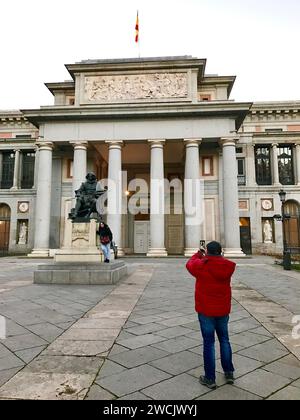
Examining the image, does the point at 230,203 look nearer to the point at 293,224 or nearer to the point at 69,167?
the point at 293,224

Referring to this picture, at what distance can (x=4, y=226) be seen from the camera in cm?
3150

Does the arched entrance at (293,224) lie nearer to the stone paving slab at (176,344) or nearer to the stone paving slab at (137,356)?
the stone paving slab at (176,344)

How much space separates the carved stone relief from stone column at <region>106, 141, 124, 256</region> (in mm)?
4513

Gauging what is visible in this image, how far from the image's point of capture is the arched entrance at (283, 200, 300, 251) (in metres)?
29.2

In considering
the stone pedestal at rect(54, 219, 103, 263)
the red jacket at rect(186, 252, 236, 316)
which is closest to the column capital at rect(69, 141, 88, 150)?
the stone pedestal at rect(54, 219, 103, 263)

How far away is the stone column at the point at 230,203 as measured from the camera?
23109mm

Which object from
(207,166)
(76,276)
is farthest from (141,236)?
(76,276)

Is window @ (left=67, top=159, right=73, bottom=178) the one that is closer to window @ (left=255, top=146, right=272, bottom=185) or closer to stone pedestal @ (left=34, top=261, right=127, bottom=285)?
window @ (left=255, top=146, right=272, bottom=185)

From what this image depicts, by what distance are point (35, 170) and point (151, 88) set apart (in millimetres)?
15307

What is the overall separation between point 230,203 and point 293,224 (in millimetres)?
10472

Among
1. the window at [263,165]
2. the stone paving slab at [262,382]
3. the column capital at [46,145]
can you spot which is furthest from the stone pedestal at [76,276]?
the window at [263,165]

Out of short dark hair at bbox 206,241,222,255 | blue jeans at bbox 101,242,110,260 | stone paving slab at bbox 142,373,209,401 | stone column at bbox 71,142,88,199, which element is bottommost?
stone paving slab at bbox 142,373,209,401
